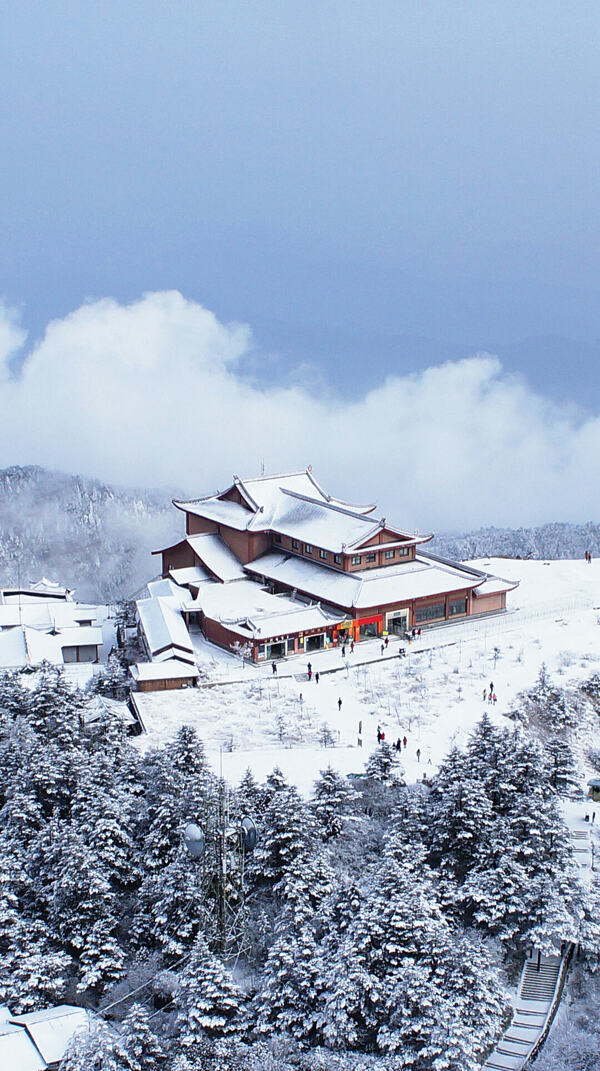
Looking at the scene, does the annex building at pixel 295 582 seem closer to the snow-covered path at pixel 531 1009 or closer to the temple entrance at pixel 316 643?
the temple entrance at pixel 316 643

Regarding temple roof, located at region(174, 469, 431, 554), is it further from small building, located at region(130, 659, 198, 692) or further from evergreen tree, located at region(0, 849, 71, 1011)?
evergreen tree, located at region(0, 849, 71, 1011)

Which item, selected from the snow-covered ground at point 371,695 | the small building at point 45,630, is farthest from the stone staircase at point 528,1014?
the small building at point 45,630

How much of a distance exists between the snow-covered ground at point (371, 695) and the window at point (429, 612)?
871 mm

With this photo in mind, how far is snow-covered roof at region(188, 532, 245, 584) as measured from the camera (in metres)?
50.3

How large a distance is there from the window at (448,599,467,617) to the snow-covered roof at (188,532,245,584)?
1087 cm

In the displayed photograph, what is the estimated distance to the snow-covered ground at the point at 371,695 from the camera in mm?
33094

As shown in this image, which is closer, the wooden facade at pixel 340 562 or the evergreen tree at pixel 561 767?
the evergreen tree at pixel 561 767

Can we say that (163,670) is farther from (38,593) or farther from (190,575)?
(38,593)

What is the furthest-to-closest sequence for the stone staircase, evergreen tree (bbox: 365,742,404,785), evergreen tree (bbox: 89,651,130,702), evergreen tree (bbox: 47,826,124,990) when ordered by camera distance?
evergreen tree (bbox: 89,651,130,702), evergreen tree (bbox: 365,742,404,785), evergreen tree (bbox: 47,826,124,990), the stone staircase

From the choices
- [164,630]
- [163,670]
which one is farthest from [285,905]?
[164,630]

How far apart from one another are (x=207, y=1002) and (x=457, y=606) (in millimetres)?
29853

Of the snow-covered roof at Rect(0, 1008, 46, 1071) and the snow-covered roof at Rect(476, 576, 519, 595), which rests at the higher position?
the snow-covered roof at Rect(476, 576, 519, 595)

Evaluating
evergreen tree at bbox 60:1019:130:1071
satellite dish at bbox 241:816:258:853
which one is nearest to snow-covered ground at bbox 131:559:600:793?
satellite dish at bbox 241:816:258:853

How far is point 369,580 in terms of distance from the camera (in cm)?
4578
